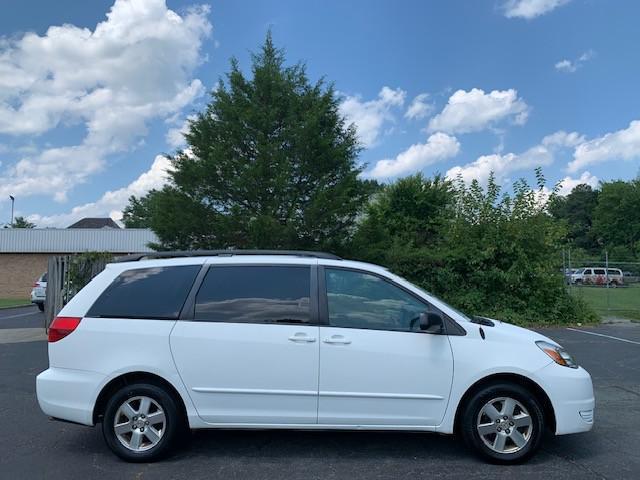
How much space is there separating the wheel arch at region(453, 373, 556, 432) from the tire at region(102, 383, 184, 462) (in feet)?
8.14

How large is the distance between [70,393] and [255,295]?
5.91 ft

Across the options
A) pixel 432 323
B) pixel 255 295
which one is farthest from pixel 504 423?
pixel 255 295

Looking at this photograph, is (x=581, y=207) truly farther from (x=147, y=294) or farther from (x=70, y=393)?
(x=70, y=393)

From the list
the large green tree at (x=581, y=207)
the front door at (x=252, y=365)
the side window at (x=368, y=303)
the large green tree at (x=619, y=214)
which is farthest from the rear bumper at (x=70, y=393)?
the large green tree at (x=581, y=207)

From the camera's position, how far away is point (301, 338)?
4527mm

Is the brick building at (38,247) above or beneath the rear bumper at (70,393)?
above

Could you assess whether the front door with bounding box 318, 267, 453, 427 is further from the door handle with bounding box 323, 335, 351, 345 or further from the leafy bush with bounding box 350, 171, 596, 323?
the leafy bush with bounding box 350, 171, 596, 323

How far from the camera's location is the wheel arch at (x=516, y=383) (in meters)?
4.51

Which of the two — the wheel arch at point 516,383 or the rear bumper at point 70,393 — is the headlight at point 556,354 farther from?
the rear bumper at point 70,393

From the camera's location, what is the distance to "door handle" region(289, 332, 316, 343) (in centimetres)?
452

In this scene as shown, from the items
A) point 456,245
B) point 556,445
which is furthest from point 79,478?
point 456,245

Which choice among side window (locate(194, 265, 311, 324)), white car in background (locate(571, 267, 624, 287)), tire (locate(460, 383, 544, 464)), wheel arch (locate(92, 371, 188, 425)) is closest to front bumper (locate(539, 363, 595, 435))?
tire (locate(460, 383, 544, 464))

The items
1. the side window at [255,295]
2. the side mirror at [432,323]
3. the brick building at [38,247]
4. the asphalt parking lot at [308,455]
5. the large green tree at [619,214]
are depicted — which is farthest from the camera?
the large green tree at [619,214]

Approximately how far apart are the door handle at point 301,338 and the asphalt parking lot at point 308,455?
40.7 inches
